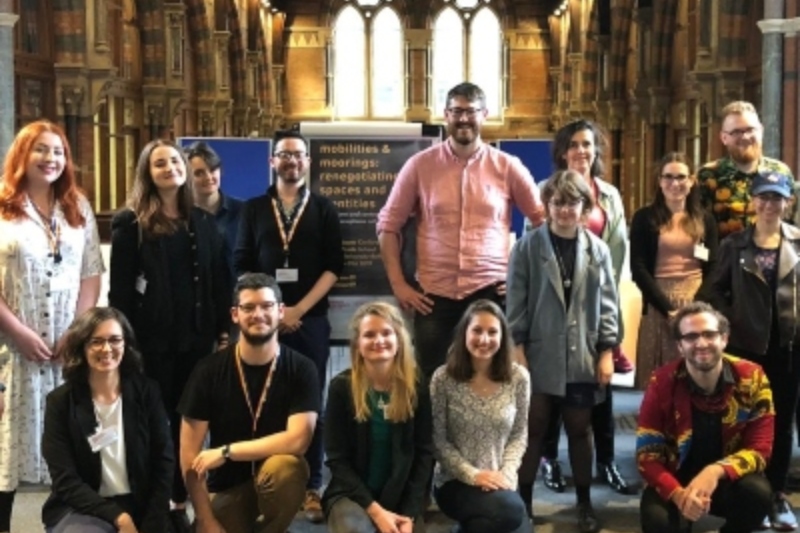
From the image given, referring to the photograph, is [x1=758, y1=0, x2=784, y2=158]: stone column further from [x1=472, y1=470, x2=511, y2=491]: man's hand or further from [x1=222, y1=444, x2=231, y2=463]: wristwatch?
[x1=222, y1=444, x2=231, y2=463]: wristwatch


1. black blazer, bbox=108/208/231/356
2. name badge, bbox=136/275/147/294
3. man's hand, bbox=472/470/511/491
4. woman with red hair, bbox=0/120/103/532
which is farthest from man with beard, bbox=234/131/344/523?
man's hand, bbox=472/470/511/491

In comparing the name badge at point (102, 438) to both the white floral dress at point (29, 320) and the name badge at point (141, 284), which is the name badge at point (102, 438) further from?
the name badge at point (141, 284)

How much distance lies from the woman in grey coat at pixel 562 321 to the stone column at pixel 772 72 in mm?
6824

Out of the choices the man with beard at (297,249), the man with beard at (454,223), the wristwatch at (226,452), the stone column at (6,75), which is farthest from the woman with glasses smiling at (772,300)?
the stone column at (6,75)

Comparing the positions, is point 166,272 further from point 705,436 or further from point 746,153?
point 746,153

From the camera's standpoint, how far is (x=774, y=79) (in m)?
10.7

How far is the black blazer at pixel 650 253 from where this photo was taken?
4988 mm

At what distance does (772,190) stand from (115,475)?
2823mm

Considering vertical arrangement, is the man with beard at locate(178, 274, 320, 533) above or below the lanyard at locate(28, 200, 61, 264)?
below

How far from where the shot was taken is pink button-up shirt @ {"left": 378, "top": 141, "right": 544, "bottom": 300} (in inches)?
185

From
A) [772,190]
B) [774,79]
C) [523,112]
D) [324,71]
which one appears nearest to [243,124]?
[324,71]

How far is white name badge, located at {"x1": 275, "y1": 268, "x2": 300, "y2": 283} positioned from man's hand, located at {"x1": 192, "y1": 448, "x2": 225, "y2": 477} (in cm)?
105

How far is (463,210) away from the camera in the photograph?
4684 mm

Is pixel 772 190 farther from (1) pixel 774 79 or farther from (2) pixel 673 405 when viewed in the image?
(1) pixel 774 79
